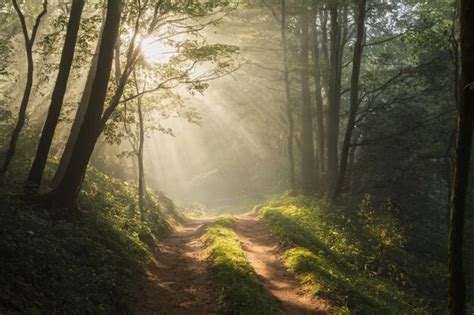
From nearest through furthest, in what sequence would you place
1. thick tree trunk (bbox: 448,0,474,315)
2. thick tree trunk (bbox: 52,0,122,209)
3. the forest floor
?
thick tree trunk (bbox: 448,0,474,315), the forest floor, thick tree trunk (bbox: 52,0,122,209)

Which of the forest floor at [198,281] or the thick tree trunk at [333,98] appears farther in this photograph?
the thick tree trunk at [333,98]

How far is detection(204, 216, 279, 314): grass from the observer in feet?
30.6

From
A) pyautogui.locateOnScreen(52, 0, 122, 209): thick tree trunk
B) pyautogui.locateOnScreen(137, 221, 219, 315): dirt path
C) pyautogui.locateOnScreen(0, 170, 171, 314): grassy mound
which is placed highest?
pyautogui.locateOnScreen(52, 0, 122, 209): thick tree trunk

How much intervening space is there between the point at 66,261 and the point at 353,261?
8.73m

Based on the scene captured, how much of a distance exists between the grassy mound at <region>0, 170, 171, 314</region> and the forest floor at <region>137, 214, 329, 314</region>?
48cm

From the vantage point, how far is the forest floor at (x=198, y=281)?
972cm

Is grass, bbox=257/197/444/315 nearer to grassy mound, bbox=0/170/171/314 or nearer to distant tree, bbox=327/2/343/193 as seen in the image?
distant tree, bbox=327/2/343/193

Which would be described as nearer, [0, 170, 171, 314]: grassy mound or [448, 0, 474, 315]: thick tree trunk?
[0, 170, 171, 314]: grassy mound

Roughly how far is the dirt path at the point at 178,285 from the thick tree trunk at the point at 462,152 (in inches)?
182

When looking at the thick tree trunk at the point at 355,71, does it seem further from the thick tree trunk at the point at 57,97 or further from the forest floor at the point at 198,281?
the thick tree trunk at the point at 57,97

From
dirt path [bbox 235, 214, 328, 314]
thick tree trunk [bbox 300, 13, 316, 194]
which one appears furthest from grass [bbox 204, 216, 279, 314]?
thick tree trunk [bbox 300, 13, 316, 194]

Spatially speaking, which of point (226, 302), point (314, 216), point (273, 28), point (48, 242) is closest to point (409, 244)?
point (314, 216)

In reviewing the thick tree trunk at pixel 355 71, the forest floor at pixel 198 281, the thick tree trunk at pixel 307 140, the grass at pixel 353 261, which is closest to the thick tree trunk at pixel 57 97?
the forest floor at pixel 198 281

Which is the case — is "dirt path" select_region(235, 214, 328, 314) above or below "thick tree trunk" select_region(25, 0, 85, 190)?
below
